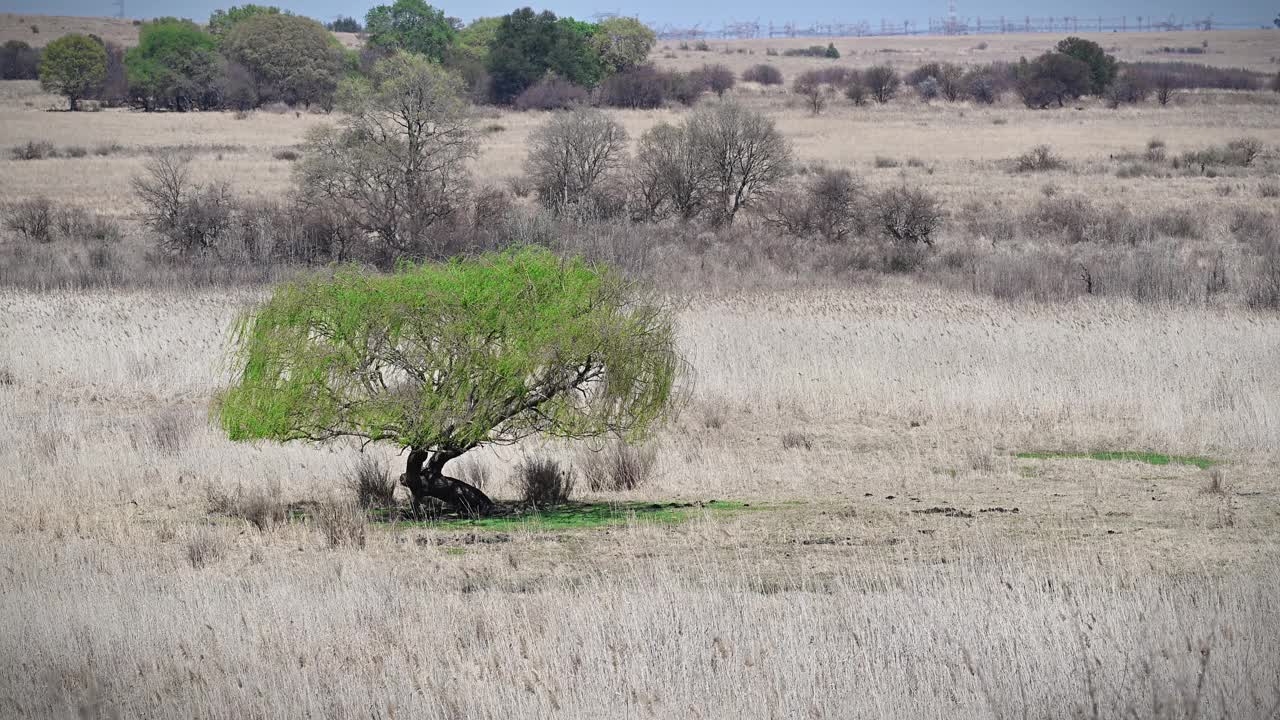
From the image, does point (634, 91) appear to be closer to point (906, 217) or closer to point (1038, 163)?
point (1038, 163)

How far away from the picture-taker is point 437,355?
11.6m

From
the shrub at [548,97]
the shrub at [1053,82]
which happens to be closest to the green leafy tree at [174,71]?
the shrub at [548,97]

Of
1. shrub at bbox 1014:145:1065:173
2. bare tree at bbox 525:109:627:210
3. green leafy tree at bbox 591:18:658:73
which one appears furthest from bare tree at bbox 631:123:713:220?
green leafy tree at bbox 591:18:658:73

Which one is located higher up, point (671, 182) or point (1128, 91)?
point (1128, 91)

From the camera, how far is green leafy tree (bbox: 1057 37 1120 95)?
306 ft

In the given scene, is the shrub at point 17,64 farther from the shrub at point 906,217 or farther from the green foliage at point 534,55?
the shrub at point 906,217

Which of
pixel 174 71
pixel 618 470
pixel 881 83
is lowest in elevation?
pixel 618 470

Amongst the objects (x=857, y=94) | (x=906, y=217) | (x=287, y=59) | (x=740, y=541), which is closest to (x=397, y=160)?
(x=906, y=217)

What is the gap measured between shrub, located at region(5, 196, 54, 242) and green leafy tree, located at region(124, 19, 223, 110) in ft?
176

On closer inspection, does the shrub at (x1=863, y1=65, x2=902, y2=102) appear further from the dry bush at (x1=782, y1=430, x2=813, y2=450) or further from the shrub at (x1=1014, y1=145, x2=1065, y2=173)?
the dry bush at (x1=782, y1=430, x2=813, y2=450)

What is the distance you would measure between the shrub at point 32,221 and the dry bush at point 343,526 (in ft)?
95.0

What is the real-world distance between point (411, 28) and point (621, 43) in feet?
88.7

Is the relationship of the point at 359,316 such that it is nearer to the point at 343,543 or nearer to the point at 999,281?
the point at 343,543

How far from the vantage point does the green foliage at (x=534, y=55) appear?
3617 inches
